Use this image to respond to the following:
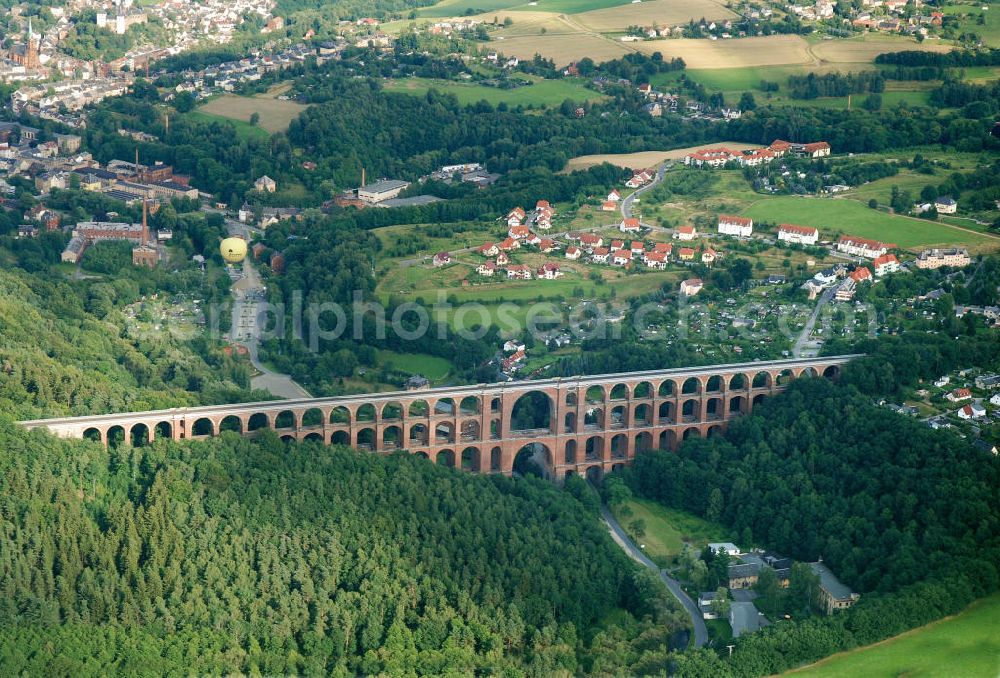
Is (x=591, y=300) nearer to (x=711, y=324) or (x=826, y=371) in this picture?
(x=711, y=324)

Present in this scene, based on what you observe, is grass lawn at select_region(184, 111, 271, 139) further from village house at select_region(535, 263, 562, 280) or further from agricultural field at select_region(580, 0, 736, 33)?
village house at select_region(535, 263, 562, 280)

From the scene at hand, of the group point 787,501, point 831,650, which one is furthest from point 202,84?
point 831,650

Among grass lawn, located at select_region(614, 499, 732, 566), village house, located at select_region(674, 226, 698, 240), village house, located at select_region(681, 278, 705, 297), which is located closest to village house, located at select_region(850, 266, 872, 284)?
village house, located at select_region(681, 278, 705, 297)

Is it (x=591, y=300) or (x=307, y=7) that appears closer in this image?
(x=591, y=300)

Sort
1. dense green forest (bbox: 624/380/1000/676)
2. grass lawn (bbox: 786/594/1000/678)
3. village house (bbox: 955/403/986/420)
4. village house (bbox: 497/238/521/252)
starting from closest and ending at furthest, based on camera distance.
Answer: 1. grass lawn (bbox: 786/594/1000/678)
2. dense green forest (bbox: 624/380/1000/676)
3. village house (bbox: 955/403/986/420)
4. village house (bbox: 497/238/521/252)

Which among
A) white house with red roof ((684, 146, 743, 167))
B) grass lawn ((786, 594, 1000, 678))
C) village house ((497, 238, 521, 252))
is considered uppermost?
white house with red roof ((684, 146, 743, 167))

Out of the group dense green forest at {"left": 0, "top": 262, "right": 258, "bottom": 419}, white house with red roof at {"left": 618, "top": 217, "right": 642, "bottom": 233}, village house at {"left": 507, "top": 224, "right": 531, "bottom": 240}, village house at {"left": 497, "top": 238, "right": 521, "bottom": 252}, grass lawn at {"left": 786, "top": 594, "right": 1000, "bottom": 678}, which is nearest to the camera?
grass lawn at {"left": 786, "top": 594, "right": 1000, "bottom": 678}
